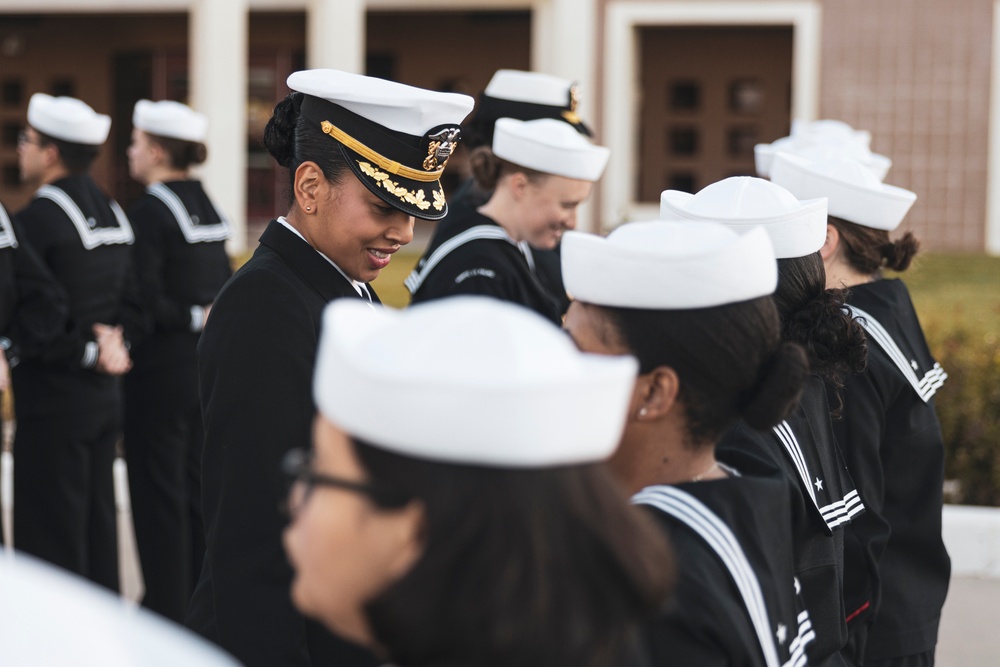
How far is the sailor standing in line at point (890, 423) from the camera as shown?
3.39m

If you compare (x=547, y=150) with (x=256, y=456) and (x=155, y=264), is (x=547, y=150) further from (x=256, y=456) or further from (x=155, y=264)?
(x=256, y=456)

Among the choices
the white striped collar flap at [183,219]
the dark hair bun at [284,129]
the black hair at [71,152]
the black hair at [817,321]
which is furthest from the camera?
the white striped collar flap at [183,219]

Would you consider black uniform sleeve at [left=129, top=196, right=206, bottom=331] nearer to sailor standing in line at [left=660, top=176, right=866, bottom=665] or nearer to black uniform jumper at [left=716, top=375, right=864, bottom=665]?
sailor standing in line at [left=660, top=176, right=866, bottom=665]

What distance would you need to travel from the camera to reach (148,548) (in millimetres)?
5852

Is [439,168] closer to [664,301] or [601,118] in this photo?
[664,301]

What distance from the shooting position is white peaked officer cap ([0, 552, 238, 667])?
922mm

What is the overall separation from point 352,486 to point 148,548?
4683 mm

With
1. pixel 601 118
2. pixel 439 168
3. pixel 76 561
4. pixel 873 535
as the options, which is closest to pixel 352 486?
pixel 439 168

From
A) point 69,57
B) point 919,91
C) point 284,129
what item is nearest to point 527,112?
point 284,129

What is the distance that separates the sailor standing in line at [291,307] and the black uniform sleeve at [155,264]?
349 centimetres

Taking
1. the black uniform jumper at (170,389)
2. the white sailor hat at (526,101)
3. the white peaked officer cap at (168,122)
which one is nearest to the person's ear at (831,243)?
the white sailor hat at (526,101)

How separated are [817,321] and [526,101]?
3228mm

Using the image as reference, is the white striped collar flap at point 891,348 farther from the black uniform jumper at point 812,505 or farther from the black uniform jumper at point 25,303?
the black uniform jumper at point 25,303

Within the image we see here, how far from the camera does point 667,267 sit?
193cm
